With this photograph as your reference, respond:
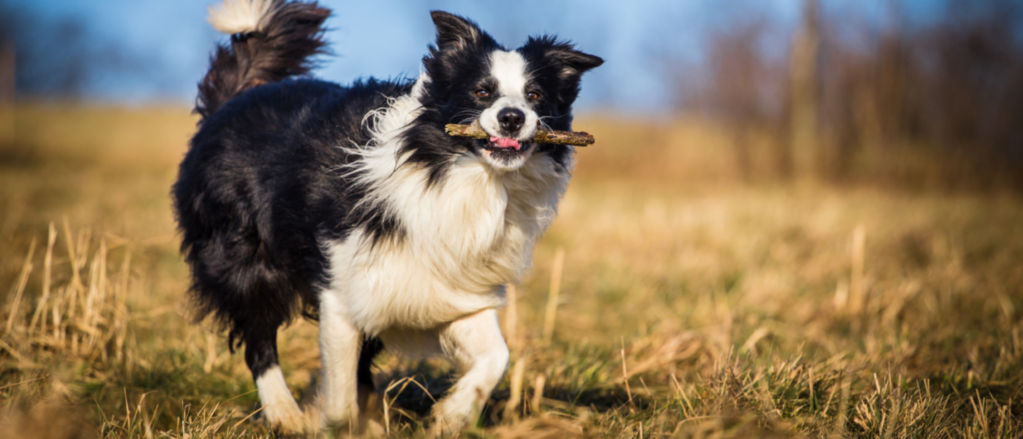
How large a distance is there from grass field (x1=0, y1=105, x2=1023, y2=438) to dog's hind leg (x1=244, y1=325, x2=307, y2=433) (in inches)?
4.2

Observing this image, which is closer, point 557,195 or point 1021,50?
point 557,195

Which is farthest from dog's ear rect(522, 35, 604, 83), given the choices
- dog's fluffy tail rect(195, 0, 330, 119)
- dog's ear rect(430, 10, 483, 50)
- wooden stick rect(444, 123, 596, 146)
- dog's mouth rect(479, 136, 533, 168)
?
dog's fluffy tail rect(195, 0, 330, 119)

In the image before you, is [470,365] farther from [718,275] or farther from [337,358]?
[718,275]

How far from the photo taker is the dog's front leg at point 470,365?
2.57m

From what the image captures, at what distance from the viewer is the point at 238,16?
390cm

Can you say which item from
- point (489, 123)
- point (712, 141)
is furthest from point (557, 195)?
point (712, 141)

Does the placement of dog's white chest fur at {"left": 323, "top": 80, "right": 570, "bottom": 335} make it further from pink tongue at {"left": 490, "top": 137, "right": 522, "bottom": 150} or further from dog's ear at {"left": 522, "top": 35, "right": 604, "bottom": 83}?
dog's ear at {"left": 522, "top": 35, "right": 604, "bottom": 83}

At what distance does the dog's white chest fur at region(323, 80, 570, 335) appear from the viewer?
9.28 ft

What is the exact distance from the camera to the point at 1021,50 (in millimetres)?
16344

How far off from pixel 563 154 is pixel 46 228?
6121mm

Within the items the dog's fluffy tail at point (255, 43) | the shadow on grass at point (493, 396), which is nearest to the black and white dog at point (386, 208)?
the shadow on grass at point (493, 396)

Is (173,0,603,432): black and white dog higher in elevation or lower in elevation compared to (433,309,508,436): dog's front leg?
higher

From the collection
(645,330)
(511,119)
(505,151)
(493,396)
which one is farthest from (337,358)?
(645,330)

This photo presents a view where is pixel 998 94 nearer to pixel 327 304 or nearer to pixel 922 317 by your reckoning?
pixel 922 317
